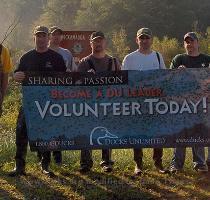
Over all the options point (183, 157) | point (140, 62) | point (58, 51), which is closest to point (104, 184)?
point (183, 157)

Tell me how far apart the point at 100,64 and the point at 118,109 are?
29.8 inches

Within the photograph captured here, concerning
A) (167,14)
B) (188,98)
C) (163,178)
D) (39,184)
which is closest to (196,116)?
(188,98)

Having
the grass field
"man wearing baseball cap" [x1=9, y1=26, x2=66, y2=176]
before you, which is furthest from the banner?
the grass field

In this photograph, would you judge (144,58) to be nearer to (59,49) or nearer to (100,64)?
(100,64)

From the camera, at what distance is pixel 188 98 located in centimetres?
670

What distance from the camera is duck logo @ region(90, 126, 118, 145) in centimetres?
667

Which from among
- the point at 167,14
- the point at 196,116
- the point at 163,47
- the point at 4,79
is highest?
the point at 167,14

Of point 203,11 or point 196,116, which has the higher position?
point 203,11

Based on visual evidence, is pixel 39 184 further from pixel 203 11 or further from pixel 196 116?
pixel 203 11

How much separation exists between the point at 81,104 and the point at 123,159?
Result: 1.96 m

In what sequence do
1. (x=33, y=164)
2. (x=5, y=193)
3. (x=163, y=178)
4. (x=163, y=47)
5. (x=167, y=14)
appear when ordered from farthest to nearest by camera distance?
1. (x=167, y=14)
2. (x=163, y=47)
3. (x=33, y=164)
4. (x=163, y=178)
5. (x=5, y=193)

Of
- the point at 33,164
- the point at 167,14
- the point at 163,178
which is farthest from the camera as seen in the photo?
the point at 167,14

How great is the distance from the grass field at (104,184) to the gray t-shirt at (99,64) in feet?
5.31

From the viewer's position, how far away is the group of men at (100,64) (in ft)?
Answer: 22.2
